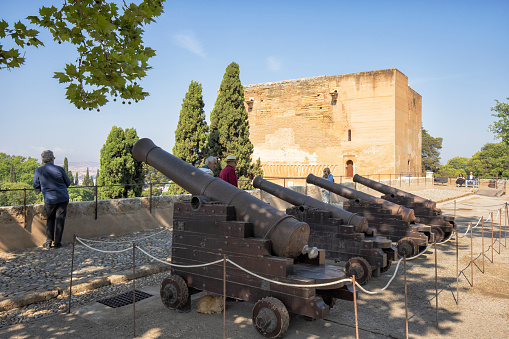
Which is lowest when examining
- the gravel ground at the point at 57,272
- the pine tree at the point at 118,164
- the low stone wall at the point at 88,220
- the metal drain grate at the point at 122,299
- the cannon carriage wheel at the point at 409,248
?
the metal drain grate at the point at 122,299

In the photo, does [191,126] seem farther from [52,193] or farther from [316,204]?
[316,204]

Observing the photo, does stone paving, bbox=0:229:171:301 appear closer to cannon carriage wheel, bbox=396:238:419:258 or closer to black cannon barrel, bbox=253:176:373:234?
black cannon barrel, bbox=253:176:373:234

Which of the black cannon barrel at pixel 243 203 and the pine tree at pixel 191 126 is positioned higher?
the pine tree at pixel 191 126

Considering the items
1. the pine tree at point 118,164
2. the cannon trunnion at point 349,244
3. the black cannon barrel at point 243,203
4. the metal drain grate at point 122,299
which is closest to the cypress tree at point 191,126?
the pine tree at point 118,164

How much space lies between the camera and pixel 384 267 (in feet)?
18.8

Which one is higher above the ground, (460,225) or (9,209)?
(9,209)

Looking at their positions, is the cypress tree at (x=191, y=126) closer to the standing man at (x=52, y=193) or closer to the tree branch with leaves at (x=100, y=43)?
the standing man at (x=52, y=193)

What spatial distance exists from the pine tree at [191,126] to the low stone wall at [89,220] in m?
5.63

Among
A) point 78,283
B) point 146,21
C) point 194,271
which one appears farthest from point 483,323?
point 146,21

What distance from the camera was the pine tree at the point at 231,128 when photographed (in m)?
16.1

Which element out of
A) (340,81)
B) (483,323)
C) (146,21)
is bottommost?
(483,323)

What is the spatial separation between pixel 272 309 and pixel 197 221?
1220 millimetres

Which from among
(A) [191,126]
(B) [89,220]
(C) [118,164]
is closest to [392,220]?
(B) [89,220]

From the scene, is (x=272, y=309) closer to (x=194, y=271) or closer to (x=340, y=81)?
(x=194, y=271)
